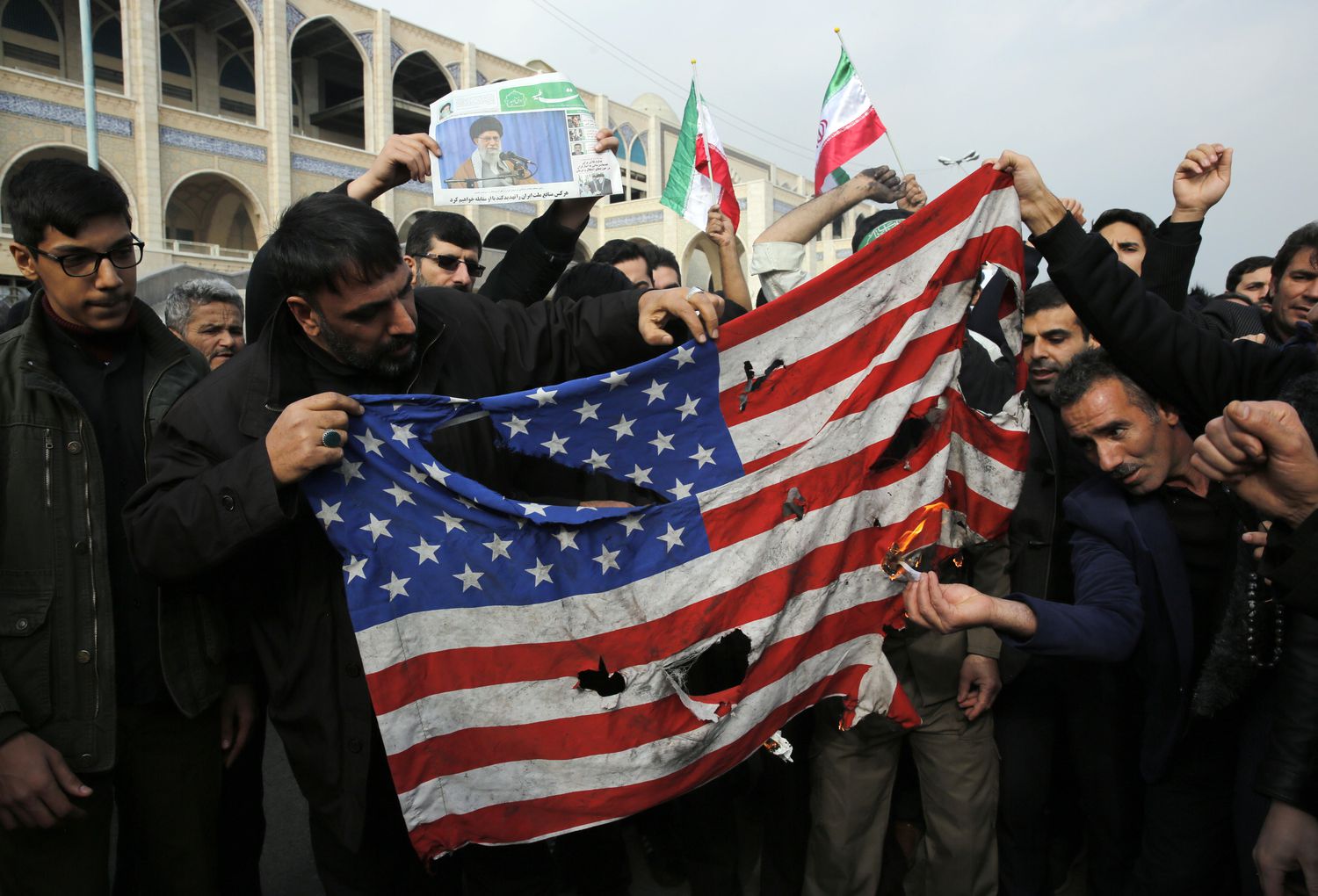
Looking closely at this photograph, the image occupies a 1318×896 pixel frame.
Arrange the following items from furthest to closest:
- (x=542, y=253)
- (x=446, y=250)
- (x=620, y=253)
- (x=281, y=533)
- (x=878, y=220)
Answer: (x=620, y=253) < (x=446, y=250) < (x=878, y=220) < (x=542, y=253) < (x=281, y=533)

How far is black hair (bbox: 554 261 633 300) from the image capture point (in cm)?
362

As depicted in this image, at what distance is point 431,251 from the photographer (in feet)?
12.2

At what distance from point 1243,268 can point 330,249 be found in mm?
6142

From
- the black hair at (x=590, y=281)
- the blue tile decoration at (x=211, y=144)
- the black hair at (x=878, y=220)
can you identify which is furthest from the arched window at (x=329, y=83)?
the black hair at (x=878, y=220)

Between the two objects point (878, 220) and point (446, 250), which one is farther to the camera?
point (446, 250)

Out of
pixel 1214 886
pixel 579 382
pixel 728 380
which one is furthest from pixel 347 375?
pixel 1214 886

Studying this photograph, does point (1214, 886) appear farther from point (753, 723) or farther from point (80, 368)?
point (80, 368)

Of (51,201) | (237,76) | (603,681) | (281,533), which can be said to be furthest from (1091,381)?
(237,76)

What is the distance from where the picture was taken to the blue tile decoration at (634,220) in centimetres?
3102

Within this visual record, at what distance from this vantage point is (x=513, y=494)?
8.11 ft

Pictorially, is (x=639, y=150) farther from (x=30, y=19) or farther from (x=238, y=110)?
(x=30, y=19)

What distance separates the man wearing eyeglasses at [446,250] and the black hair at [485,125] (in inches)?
35.1

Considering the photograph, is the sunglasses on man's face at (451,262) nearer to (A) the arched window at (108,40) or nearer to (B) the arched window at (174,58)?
(A) the arched window at (108,40)

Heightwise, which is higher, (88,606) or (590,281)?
(590,281)
